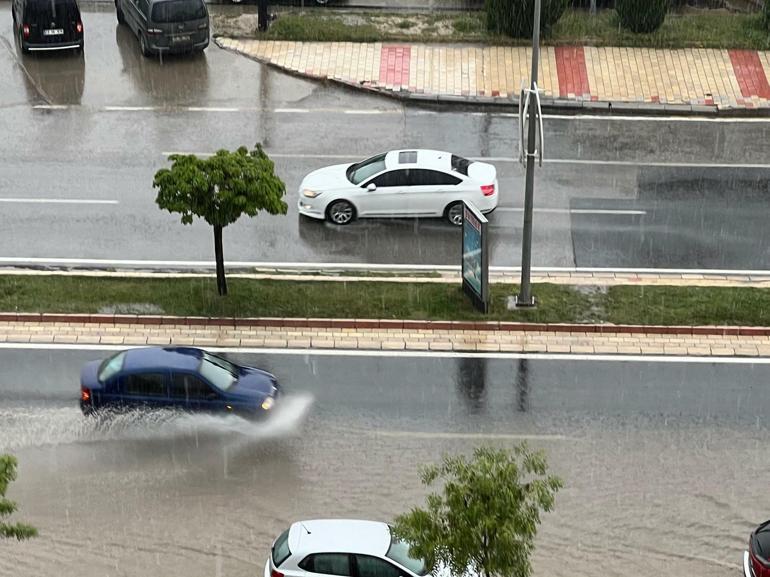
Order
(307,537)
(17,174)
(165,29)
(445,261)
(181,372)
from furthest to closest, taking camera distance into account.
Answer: (165,29), (17,174), (445,261), (181,372), (307,537)

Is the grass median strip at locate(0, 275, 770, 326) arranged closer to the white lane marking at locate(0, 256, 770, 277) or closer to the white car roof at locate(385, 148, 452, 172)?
the white lane marking at locate(0, 256, 770, 277)

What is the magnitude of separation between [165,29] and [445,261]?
11.4 metres

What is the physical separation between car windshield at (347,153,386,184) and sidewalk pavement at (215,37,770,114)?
5.00 metres

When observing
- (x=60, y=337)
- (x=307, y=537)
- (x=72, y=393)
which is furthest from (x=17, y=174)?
(x=307, y=537)

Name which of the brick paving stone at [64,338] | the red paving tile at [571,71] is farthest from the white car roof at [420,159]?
the brick paving stone at [64,338]

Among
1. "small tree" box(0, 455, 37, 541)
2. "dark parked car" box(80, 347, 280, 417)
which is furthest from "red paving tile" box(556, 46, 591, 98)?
"small tree" box(0, 455, 37, 541)

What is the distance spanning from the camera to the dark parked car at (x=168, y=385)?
1669cm

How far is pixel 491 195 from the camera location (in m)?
23.3

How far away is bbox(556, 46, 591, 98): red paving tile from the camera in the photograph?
2888cm

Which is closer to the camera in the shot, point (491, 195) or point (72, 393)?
point (72, 393)

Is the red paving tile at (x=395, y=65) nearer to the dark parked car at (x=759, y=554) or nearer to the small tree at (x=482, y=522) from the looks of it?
the dark parked car at (x=759, y=554)

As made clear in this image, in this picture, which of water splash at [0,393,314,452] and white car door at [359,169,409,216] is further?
white car door at [359,169,409,216]

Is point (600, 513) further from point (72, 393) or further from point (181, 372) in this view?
point (72, 393)

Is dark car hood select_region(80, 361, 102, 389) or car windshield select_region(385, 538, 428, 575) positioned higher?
dark car hood select_region(80, 361, 102, 389)
